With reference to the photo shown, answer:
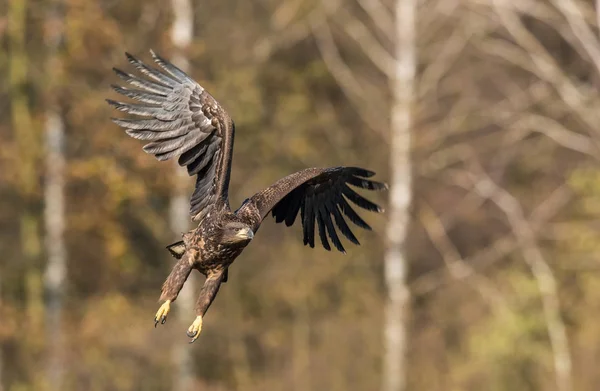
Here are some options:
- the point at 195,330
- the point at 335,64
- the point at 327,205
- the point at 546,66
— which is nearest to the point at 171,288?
the point at 195,330

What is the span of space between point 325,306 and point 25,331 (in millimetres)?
5678

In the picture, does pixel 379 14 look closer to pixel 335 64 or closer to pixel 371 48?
pixel 371 48

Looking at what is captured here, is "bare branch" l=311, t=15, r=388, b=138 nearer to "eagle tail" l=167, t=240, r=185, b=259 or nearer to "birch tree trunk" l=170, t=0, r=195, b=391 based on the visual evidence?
"birch tree trunk" l=170, t=0, r=195, b=391

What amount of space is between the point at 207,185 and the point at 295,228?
41.8 feet

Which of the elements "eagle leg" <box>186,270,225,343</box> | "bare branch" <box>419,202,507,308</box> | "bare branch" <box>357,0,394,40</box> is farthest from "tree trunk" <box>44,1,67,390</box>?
"eagle leg" <box>186,270,225,343</box>

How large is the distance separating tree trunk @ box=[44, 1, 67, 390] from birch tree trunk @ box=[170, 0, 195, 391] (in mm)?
1586

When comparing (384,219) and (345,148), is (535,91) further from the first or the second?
(345,148)

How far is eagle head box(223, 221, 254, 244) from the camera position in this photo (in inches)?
256

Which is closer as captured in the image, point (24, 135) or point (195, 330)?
point (195, 330)

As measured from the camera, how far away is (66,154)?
16.2 metres

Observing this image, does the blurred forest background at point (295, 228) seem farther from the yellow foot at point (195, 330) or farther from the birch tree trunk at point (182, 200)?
the yellow foot at point (195, 330)

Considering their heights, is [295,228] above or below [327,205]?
above

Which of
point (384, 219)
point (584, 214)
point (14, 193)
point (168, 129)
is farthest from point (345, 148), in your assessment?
point (168, 129)

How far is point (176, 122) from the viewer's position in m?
7.43
